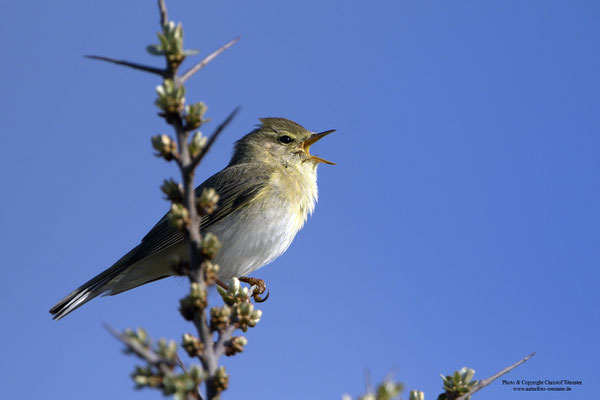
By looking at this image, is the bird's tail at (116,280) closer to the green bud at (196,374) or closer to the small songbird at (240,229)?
the small songbird at (240,229)

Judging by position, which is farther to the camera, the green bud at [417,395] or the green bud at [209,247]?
the green bud at [417,395]

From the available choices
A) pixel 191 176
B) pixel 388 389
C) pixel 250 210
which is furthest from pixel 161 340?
pixel 250 210

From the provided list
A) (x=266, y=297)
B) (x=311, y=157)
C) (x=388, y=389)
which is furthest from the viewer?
(x=311, y=157)

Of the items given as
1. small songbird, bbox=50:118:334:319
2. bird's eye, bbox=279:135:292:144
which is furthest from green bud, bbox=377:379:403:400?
bird's eye, bbox=279:135:292:144

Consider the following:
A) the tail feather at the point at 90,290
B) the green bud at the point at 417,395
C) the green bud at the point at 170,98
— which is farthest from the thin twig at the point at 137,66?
the tail feather at the point at 90,290

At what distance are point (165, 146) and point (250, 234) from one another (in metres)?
4.72

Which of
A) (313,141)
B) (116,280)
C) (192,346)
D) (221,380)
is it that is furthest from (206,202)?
(313,141)

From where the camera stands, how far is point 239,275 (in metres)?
7.58

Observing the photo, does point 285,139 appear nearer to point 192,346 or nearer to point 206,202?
point 206,202

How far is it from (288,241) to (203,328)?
5274 millimetres

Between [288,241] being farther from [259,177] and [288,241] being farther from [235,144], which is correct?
[235,144]

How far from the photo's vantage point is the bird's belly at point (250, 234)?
23.1 ft

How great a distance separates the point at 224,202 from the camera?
730 cm

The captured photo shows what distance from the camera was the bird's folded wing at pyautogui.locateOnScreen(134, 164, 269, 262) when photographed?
703 cm
